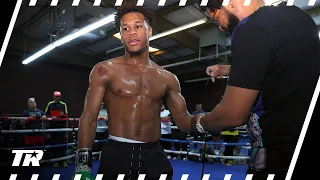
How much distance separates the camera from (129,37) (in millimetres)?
1845

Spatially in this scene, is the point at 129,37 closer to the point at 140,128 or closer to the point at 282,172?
the point at 140,128

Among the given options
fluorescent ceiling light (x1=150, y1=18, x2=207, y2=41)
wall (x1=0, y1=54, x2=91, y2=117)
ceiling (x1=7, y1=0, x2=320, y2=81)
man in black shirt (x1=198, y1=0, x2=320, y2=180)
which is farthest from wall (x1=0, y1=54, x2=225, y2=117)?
man in black shirt (x1=198, y1=0, x2=320, y2=180)

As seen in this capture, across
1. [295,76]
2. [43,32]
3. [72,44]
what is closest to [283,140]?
[295,76]

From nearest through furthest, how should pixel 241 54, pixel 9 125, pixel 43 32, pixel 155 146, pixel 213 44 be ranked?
pixel 241 54 < pixel 155 146 < pixel 9 125 < pixel 213 44 < pixel 43 32

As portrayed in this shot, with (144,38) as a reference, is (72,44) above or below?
above

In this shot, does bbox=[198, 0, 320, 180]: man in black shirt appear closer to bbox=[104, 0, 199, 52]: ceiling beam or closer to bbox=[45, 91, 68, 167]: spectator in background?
bbox=[104, 0, 199, 52]: ceiling beam

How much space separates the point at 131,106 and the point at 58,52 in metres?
9.73

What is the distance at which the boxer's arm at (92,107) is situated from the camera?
1.61 meters

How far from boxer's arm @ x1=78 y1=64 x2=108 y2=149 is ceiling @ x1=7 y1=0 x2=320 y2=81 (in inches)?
160

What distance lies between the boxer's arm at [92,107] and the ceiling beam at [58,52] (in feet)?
28.3

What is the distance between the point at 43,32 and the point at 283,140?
31.0ft

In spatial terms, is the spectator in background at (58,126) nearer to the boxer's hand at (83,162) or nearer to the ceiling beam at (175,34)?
the ceiling beam at (175,34)

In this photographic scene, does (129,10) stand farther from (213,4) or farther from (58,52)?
(58,52)

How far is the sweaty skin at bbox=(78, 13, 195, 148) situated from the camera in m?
1.72
